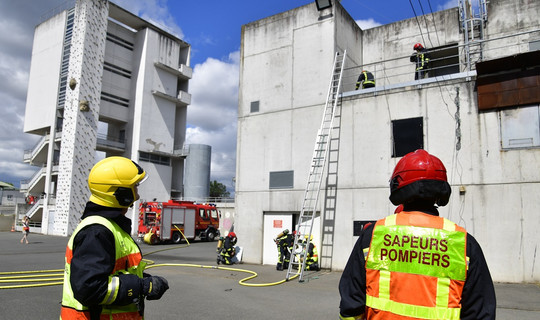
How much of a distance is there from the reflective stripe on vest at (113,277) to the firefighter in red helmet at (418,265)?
142 cm

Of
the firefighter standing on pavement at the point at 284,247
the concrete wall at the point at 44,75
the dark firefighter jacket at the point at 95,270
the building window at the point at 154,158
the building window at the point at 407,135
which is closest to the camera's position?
the dark firefighter jacket at the point at 95,270

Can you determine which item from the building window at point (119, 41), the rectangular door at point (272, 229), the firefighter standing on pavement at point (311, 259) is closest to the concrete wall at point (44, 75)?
the building window at point (119, 41)

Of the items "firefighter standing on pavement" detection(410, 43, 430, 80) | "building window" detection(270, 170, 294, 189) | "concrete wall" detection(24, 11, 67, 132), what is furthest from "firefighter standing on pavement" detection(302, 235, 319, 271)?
"concrete wall" detection(24, 11, 67, 132)

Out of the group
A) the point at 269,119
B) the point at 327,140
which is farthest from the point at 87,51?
the point at 327,140

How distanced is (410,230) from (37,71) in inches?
1691

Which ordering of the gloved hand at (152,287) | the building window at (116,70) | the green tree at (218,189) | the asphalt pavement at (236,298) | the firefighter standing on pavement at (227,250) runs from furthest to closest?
the green tree at (218,189) → the building window at (116,70) → the firefighter standing on pavement at (227,250) → the asphalt pavement at (236,298) → the gloved hand at (152,287)

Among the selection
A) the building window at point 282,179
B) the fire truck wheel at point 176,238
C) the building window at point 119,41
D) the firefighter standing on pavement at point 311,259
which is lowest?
the fire truck wheel at point 176,238

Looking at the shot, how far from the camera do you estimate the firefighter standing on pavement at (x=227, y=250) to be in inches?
526

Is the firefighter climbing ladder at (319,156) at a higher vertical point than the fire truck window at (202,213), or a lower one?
higher

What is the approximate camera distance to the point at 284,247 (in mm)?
12227

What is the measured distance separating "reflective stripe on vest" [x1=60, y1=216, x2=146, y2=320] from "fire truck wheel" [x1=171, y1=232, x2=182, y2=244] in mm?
21205

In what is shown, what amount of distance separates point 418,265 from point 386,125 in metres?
10.2

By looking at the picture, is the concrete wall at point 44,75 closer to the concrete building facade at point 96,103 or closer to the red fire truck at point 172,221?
the concrete building facade at point 96,103

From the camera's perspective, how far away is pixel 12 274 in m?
9.88
